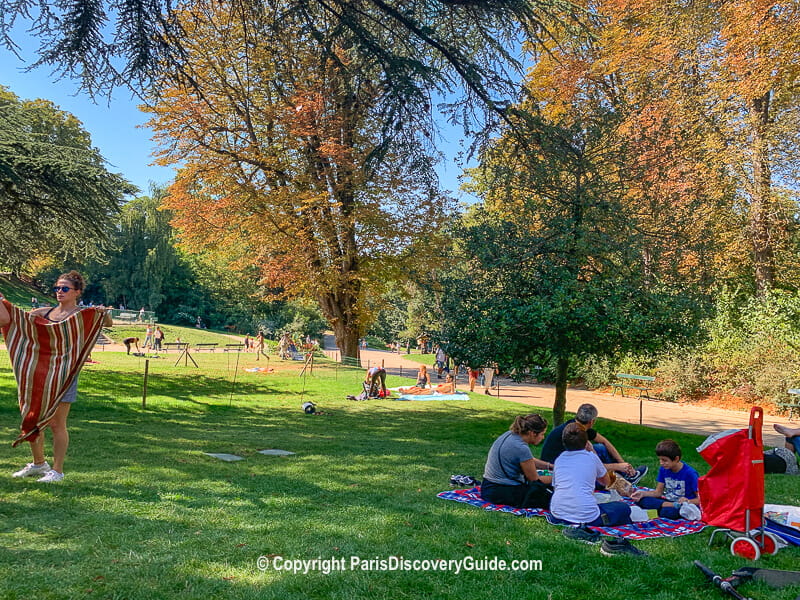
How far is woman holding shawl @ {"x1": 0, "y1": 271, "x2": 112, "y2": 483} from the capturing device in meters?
5.08

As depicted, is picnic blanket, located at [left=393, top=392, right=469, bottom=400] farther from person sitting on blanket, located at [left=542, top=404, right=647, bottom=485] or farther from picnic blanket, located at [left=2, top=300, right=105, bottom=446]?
picnic blanket, located at [left=2, top=300, right=105, bottom=446]

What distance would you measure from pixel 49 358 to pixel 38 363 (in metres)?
0.10

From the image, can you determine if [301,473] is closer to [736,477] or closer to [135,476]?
[135,476]

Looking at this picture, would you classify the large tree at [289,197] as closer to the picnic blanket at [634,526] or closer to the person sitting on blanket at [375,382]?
the person sitting on blanket at [375,382]

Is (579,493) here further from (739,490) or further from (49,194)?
(49,194)

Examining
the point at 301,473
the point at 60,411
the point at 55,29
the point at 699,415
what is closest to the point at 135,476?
the point at 60,411

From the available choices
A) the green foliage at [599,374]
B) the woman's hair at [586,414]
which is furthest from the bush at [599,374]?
the woman's hair at [586,414]

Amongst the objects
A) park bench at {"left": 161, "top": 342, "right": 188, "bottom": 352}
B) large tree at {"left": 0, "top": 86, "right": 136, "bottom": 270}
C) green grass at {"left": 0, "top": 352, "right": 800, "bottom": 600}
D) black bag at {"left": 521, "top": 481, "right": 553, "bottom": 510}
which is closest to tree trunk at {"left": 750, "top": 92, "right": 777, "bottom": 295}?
green grass at {"left": 0, "top": 352, "right": 800, "bottom": 600}

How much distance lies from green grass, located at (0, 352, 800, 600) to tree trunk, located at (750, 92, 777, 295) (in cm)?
1110

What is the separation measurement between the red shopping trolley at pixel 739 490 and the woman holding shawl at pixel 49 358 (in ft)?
18.6

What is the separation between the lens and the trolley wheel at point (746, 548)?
13.0 feet

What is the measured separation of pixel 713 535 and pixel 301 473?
169 inches

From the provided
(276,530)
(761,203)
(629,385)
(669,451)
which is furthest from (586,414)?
(761,203)

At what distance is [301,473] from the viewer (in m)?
6.61
